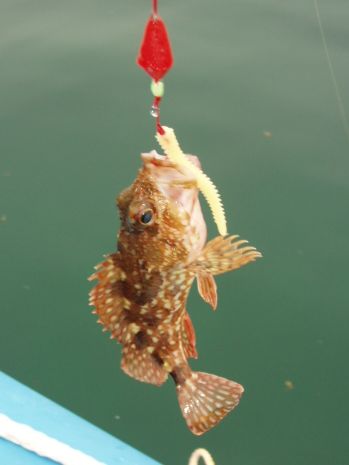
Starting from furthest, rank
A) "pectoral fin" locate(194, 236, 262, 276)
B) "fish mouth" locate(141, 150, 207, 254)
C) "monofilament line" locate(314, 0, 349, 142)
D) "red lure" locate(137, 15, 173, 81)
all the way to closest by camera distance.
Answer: "monofilament line" locate(314, 0, 349, 142) → "pectoral fin" locate(194, 236, 262, 276) → "fish mouth" locate(141, 150, 207, 254) → "red lure" locate(137, 15, 173, 81)

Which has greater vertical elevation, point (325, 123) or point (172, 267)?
point (172, 267)

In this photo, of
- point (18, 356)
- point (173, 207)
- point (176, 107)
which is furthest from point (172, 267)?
point (176, 107)

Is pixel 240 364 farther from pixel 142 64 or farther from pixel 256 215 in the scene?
pixel 142 64

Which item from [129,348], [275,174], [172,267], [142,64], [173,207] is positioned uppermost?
[142,64]

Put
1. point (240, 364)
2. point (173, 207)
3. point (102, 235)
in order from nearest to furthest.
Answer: point (173, 207), point (240, 364), point (102, 235)

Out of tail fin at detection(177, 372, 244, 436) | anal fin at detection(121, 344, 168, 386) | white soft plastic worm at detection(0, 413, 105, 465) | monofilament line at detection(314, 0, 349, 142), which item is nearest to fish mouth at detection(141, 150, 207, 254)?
anal fin at detection(121, 344, 168, 386)

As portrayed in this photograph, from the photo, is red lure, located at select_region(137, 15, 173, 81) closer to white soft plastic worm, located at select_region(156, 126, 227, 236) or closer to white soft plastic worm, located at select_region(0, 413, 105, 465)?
white soft plastic worm, located at select_region(156, 126, 227, 236)

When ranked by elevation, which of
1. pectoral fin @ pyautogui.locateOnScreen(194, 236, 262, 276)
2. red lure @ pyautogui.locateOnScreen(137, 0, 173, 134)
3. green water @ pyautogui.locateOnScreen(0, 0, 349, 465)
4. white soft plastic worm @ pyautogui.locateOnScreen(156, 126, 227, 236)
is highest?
red lure @ pyautogui.locateOnScreen(137, 0, 173, 134)

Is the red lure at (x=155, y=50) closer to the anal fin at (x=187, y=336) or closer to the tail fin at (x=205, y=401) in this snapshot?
the anal fin at (x=187, y=336)
